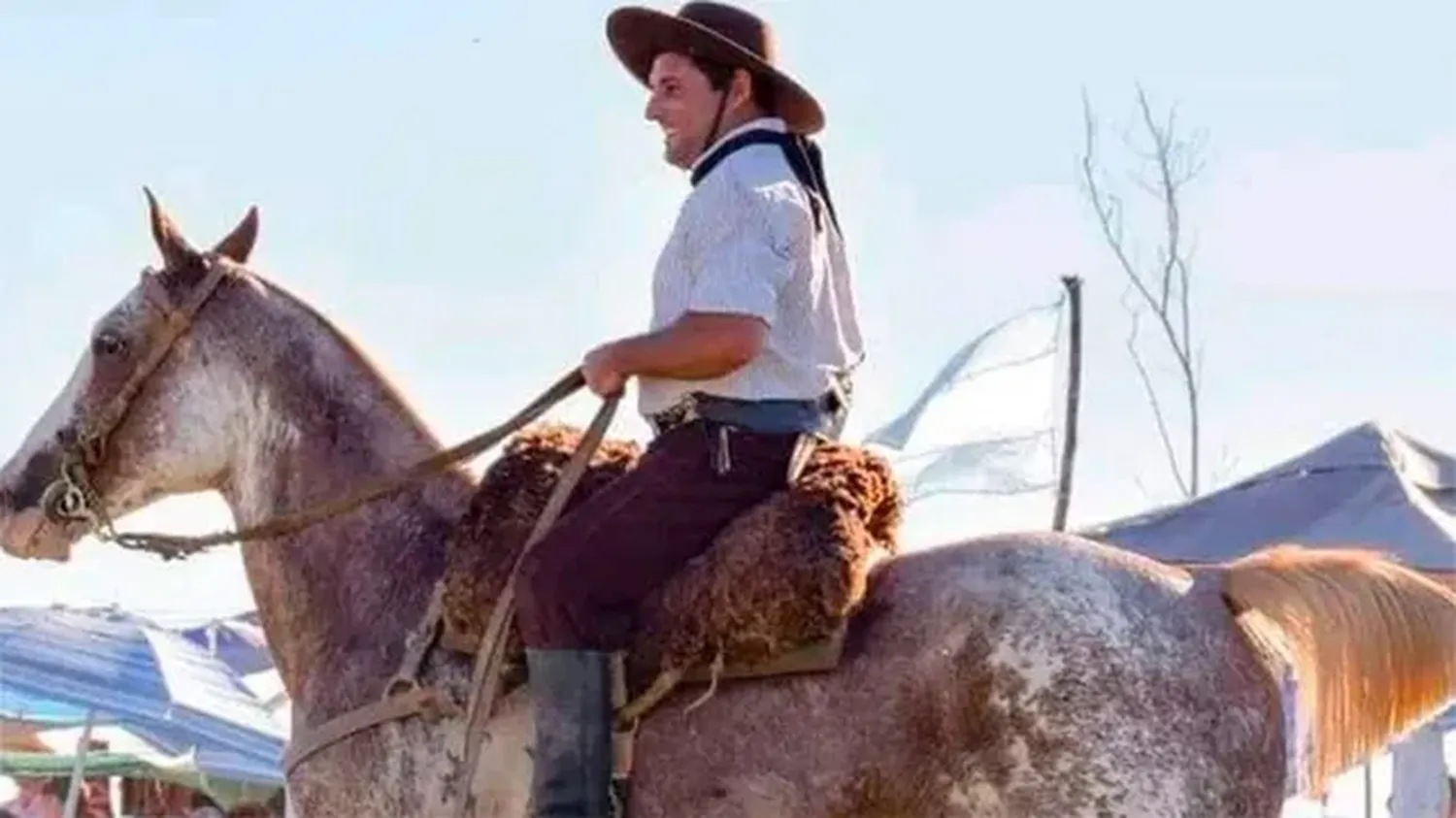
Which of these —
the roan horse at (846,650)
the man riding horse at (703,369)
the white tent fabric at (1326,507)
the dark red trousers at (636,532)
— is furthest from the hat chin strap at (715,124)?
the white tent fabric at (1326,507)

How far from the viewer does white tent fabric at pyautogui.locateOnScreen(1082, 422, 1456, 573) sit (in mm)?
12922

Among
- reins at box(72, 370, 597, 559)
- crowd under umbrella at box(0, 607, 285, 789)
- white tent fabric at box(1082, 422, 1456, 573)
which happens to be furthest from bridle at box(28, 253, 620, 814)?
crowd under umbrella at box(0, 607, 285, 789)

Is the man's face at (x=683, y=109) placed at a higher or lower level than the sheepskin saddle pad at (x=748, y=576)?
higher

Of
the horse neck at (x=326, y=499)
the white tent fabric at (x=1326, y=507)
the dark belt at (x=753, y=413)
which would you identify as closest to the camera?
the dark belt at (x=753, y=413)

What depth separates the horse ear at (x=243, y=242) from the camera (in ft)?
24.6

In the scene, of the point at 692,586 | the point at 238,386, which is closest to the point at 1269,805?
the point at 692,586

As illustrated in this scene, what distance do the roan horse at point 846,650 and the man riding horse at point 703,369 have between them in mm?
237

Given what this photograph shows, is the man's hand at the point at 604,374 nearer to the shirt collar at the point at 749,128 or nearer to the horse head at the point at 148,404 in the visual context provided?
the shirt collar at the point at 749,128

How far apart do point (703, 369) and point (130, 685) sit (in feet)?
41.6

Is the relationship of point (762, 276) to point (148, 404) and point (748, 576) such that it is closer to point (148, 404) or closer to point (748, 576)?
point (748, 576)

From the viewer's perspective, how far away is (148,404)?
7.27m

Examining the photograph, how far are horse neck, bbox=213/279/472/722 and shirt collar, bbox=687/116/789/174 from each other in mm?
1177

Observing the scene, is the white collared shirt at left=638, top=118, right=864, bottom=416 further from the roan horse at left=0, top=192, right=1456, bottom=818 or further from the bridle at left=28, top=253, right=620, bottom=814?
the roan horse at left=0, top=192, right=1456, bottom=818

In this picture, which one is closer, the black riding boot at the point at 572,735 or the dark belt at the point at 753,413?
the black riding boot at the point at 572,735
